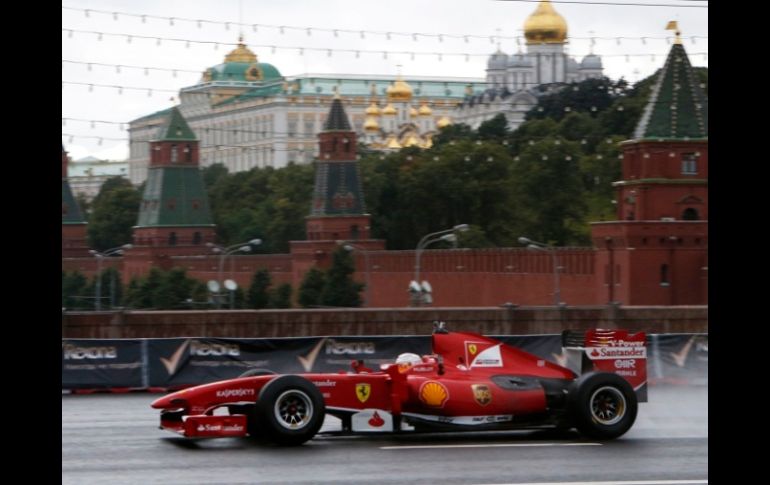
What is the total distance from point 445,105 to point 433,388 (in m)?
96.8

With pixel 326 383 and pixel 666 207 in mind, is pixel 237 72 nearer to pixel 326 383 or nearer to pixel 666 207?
pixel 666 207

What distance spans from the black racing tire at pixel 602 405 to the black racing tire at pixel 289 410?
259cm

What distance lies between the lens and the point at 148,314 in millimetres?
32375

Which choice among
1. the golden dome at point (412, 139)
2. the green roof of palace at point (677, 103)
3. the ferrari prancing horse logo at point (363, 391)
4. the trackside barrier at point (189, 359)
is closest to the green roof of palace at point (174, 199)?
the green roof of palace at point (677, 103)

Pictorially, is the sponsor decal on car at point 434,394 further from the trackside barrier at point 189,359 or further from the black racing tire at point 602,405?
the trackside barrier at point 189,359

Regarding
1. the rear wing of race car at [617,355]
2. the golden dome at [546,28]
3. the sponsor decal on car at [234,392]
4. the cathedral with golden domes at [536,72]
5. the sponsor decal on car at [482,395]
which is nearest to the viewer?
the sponsor decal on car at [234,392]

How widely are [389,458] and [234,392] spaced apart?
72.4 inches

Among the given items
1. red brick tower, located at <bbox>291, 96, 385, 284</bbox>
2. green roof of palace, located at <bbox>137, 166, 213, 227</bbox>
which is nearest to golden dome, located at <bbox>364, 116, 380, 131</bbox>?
red brick tower, located at <bbox>291, 96, 385, 284</bbox>

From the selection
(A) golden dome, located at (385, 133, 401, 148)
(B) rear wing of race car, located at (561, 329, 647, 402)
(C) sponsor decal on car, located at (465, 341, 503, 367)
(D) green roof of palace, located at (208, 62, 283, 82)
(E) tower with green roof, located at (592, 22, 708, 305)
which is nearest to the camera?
(C) sponsor decal on car, located at (465, 341, 503, 367)

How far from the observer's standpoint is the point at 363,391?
13.3 m

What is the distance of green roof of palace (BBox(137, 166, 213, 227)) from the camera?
75688mm

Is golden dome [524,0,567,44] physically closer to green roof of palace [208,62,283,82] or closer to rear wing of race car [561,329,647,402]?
green roof of palace [208,62,283,82]

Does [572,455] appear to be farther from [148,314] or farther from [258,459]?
[148,314]

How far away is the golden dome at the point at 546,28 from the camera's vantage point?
11200cm
